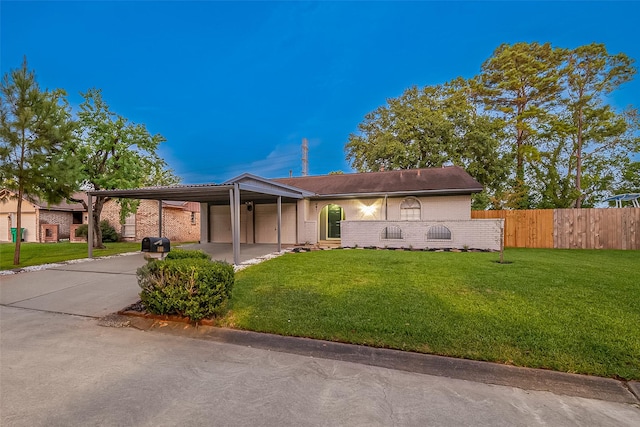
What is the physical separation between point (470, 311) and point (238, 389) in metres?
3.51

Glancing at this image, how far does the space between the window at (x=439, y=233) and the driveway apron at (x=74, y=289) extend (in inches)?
428

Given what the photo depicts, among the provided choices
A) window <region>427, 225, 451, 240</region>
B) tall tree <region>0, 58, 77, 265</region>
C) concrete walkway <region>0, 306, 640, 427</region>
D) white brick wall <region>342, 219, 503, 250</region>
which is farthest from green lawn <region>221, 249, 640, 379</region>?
tall tree <region>0, 58, 77, 265</region>

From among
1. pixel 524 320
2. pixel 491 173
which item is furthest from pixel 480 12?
pixel 524 320

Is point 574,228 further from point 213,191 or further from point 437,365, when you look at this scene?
point 213,191

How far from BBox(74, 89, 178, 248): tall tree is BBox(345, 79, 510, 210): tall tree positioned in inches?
591

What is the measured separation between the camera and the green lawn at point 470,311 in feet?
10.8

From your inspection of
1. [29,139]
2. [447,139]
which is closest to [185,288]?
[29,139]

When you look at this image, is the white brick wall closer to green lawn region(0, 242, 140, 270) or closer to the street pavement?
the street pavement

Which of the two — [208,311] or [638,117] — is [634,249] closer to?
[638,117]

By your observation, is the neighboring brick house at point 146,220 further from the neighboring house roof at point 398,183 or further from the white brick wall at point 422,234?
the white brick wall at point 422,234

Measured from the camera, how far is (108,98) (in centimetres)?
1459

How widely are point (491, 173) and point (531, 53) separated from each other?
8184 mm

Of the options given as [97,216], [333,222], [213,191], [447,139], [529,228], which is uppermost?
[447,139]

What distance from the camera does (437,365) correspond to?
3.14 meters
